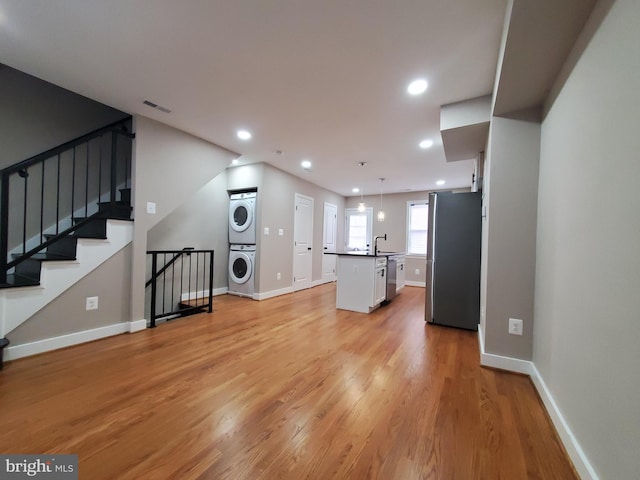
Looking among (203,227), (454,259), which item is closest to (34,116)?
(203,227)

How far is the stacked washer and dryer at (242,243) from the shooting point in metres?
4.90

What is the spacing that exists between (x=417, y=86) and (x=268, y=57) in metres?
1.34

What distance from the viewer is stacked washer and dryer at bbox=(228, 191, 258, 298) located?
490 centimetres

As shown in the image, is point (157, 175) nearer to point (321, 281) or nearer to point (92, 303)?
point (92, 303)

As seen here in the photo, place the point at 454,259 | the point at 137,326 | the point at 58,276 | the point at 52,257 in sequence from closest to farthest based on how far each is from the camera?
the point at 58,276
the point at 52,257
the point at 137,326
the point at 454,259

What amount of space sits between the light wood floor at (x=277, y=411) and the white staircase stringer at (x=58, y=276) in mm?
421

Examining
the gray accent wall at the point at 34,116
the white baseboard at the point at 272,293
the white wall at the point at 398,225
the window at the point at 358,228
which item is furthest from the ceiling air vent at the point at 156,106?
the window at the point at 358,228

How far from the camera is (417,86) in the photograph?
7.77 ft

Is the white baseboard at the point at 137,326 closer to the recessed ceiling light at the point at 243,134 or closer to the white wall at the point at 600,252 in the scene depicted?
the recessed ceiling light at the point at 243,134

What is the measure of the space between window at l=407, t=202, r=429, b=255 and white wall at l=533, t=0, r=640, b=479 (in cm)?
536

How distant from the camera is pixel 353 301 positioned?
4.18m

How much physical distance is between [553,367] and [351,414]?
53.9 inches

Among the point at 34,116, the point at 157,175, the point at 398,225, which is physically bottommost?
the point at 398,225

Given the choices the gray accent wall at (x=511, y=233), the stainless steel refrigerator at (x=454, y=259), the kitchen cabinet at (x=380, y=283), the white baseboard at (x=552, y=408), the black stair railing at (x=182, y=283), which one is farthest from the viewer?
the kitchen cabinet at (x=380, y=283)
